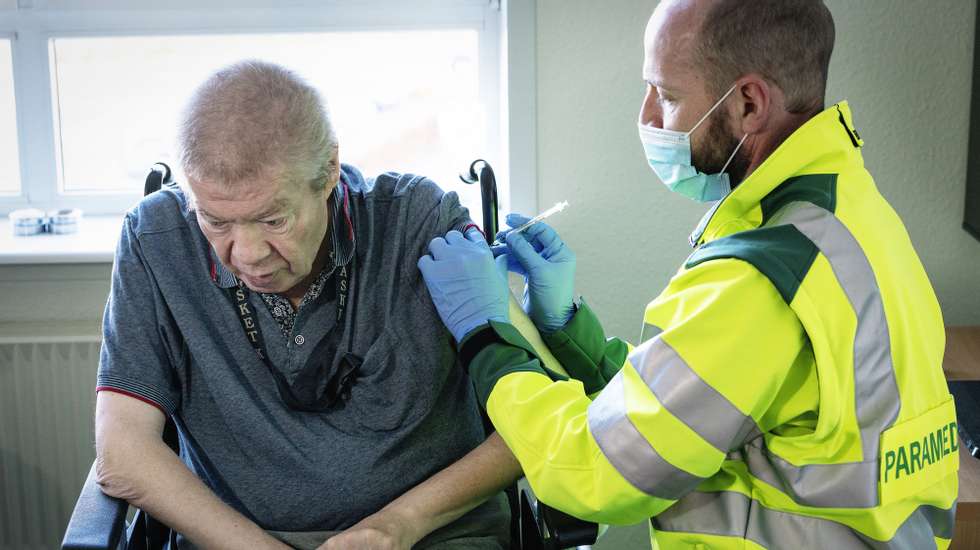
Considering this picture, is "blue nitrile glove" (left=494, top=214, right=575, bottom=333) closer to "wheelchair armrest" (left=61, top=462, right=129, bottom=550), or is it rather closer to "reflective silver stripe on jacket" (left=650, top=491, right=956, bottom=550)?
"reflective silver stripe on jacket" (left=650, top=491, right=956, bottom=550)

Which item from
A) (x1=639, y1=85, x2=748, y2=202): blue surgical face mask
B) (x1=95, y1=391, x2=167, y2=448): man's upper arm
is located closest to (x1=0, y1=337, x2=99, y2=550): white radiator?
(x1=95, y1=391, x2=167, y2=448): man's upper arm

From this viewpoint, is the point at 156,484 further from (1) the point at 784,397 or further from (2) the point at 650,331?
(1) the point at 784,397

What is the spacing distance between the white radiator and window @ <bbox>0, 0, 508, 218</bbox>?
1.63 feet

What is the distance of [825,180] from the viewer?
49.9 inches

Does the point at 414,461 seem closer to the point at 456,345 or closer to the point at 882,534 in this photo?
the point at 456,345

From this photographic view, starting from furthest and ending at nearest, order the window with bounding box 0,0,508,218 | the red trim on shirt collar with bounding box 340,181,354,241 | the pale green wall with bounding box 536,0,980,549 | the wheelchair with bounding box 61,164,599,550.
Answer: the window with bounding box 0,0,508,218
the pale green wall with bounding box 536,0,980,549
the red trim on shirt collar with bounding box 340,181,354,241
the wheelchair with bounding box 61,164,599,550

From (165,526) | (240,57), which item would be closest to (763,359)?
(165,526)

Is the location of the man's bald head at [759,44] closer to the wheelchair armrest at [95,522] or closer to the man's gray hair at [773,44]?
the man's gray hair at [773,44]

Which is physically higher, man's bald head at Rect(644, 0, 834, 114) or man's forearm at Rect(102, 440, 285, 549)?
man's bald head at Rect(644, 0, 834, 114)

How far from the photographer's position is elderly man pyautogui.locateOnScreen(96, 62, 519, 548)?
5.09 feet

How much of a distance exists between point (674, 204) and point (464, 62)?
711 millimetres

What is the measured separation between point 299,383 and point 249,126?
1.45ft

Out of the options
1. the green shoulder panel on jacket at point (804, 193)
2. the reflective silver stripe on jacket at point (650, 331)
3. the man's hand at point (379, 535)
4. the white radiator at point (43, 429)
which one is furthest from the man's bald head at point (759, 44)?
the white radiator at point (43, 429)

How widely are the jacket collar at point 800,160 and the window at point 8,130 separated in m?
2.11
